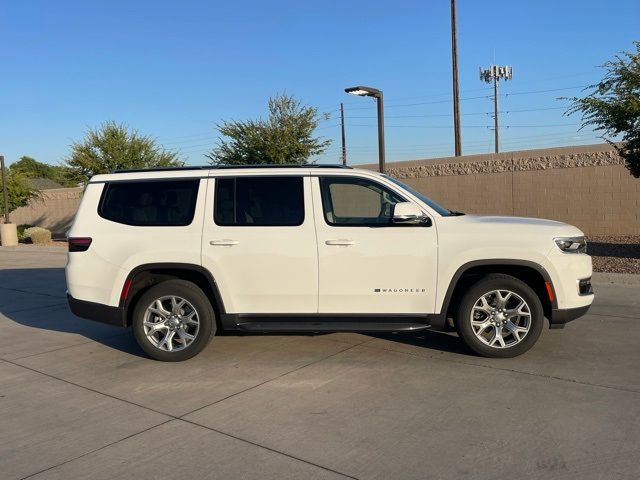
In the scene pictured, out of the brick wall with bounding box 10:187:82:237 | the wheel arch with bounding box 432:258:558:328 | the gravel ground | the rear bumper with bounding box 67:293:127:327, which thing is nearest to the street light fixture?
the gravel ground

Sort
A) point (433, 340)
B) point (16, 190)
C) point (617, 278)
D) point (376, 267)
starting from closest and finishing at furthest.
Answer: point (376, 267), point (433, 340), point (617, 278), point (16, 190)

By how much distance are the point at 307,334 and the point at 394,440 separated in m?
2.98

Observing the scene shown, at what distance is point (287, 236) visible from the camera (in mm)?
5570

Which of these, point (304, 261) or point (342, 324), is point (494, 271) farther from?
point (304, 261)

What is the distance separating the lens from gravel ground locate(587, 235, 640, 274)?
10795 mm

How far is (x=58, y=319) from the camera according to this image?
8.26 m

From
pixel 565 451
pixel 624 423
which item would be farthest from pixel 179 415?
pixel 624 423

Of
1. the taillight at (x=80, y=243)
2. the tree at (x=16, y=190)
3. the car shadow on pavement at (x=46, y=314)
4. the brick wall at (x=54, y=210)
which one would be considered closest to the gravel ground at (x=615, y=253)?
the car shadow on pavement at (x=46, y=314)

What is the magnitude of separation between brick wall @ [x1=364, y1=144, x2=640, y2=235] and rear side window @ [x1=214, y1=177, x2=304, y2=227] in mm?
13211

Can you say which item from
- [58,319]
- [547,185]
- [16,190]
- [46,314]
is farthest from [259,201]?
[16,190]

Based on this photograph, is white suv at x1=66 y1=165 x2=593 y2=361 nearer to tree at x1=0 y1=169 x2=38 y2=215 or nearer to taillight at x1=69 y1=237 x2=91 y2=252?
taillight at x1=69 y1=237 x2=91 y2=252

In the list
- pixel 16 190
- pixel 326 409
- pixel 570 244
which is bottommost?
pixel 326 409

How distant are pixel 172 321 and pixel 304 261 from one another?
4.96 ft

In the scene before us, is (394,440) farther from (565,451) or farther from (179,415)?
(179,415)
